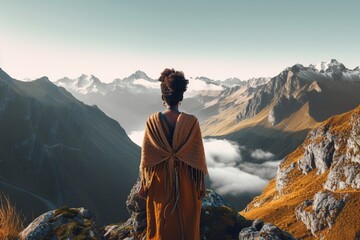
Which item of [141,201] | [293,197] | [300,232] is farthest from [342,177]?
[141,201]

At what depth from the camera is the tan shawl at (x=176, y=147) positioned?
8.95 metres

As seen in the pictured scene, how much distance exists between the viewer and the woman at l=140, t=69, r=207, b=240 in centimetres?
895

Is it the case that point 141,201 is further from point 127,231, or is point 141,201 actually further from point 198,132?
point 198,132

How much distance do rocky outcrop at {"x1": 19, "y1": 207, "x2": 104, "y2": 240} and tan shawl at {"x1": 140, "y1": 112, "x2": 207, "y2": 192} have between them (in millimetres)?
8358

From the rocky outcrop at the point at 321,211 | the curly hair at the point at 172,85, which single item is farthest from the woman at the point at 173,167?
the rocky outcrop at the point at 321,211

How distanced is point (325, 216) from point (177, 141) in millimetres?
149763

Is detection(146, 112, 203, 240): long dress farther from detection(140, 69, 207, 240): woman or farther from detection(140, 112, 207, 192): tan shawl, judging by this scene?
detection(140, 112, 207, 192): tan shawl

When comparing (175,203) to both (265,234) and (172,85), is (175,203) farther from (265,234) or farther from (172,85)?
(265,234)

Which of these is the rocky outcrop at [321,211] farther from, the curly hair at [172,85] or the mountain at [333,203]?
the curly hair at [172,85]

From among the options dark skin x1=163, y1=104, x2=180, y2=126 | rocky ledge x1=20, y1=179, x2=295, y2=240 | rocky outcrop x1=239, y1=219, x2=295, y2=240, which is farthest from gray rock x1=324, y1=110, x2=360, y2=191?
dark skin x1=163, y1=104, x2=180, y2=126

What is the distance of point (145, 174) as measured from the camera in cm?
948

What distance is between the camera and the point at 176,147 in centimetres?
896

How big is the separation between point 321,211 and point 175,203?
5958 inches

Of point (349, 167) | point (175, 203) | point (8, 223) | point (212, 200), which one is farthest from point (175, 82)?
point (349, 167)
